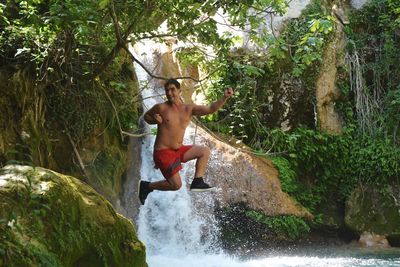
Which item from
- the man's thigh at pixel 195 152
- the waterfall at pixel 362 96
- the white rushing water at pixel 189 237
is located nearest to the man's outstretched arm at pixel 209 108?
the man's thigh at pixel 195 152

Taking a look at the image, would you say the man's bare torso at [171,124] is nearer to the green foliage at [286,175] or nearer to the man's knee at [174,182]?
the man's knee at [174,182]

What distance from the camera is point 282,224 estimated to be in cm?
1066

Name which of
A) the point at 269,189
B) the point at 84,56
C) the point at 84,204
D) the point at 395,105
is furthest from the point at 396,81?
the point at 84,204

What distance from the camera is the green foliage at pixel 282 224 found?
415 inches

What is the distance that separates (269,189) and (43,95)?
4.70 meters

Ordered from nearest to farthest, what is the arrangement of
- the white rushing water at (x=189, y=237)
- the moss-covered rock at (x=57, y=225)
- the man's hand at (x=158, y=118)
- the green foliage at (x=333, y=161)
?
the moss-covered rock at (x=57, y=225), the man's hand at (x=158, y=118), the white rushing water at (x=189, y=237), the green foliage at (x=333, y=161)

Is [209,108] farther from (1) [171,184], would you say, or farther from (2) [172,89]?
(1) [171,184]

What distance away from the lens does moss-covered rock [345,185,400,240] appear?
38.0 ft

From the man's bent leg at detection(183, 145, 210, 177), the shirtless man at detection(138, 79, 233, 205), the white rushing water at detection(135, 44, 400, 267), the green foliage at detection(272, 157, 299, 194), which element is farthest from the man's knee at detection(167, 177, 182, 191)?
the green foliage at detection(272, 157, 299, 194)

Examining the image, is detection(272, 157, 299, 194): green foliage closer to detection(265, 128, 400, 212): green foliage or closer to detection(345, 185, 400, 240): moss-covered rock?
detection(265, 128, 400, 212): green foliage

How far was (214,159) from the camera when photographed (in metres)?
10.8

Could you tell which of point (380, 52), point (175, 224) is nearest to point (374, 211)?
point (380, 52)

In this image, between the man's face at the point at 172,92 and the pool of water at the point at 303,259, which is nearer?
the man's face at the point at 172,92

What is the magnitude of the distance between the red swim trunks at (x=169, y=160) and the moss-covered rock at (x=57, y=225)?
1.18 meters
